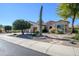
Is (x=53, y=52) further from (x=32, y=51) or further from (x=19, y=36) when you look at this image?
(x=19, y=36)

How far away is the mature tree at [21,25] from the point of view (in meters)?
4.58

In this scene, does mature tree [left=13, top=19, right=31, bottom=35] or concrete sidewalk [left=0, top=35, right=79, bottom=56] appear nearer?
concrete sidewalk [left=0, top=35, right=79, bottom=56]

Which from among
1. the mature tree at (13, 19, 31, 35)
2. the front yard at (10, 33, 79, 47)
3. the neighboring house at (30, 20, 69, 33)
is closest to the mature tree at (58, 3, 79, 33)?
the neighboring house at (30, 20, 69, 33)

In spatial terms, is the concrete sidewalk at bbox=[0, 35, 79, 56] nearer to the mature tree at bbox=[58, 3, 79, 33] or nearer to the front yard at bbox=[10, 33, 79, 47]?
the front yard at bbox=[10, 33, 79, 47]

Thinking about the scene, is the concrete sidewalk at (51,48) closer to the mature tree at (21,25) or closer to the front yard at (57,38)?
the front yard at (57,38)

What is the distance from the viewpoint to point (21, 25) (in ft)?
16.3

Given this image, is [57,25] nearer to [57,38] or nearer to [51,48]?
[57,38]

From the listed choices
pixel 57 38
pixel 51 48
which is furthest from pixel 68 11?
pixel 51 48

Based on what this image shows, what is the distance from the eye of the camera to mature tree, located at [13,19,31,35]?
458 centimetres

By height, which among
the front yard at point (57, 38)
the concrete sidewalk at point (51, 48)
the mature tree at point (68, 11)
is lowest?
the concrete sidewalk at point (51, 48)

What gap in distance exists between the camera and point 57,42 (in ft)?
14.4

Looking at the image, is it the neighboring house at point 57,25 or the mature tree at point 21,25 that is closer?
the neighboring house at point 57,25

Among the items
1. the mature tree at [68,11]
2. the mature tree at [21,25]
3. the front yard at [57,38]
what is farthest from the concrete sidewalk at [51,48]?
the mature tree at [68,11]

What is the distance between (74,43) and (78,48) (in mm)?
396
